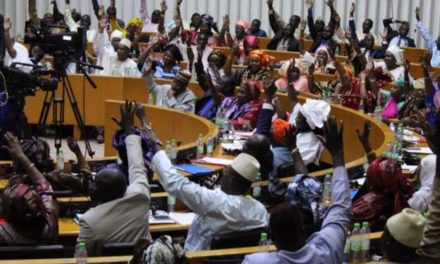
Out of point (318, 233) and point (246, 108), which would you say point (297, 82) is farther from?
point (318, 233)

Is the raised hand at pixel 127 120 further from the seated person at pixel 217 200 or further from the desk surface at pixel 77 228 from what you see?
the desk surface at pixel 77 228

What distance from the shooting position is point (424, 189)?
222 inches

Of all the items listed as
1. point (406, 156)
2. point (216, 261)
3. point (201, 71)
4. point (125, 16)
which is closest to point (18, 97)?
point (201, 71)

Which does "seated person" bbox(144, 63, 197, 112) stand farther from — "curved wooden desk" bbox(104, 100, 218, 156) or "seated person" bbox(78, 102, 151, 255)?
"seated person" bbox(78, 102, 151, 255)

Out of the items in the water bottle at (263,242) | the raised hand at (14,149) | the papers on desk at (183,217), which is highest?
the raised hand at (14,149)

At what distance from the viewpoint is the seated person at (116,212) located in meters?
4.58

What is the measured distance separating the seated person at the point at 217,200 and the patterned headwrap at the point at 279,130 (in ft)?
9.26

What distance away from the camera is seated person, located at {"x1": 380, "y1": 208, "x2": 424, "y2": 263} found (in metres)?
3.67

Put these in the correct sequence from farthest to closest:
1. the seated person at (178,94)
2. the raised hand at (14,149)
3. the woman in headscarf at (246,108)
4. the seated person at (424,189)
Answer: the seated person at (178,94)
the woman in headscarf at (246,108)
the seated person at (424,189)
the raised hand at (14,149)

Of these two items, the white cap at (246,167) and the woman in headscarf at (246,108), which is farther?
the woman in headscarf at (246,108)

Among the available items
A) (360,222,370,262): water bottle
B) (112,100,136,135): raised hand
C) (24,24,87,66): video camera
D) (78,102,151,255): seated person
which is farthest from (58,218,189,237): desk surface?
(24,24,87,66): video camera

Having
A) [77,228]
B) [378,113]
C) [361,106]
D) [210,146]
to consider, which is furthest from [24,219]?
[361,106]

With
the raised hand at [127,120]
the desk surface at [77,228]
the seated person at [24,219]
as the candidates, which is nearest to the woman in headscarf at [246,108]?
the desk surface at [77,228]

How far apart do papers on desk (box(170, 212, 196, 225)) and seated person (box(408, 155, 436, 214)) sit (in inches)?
52.5
